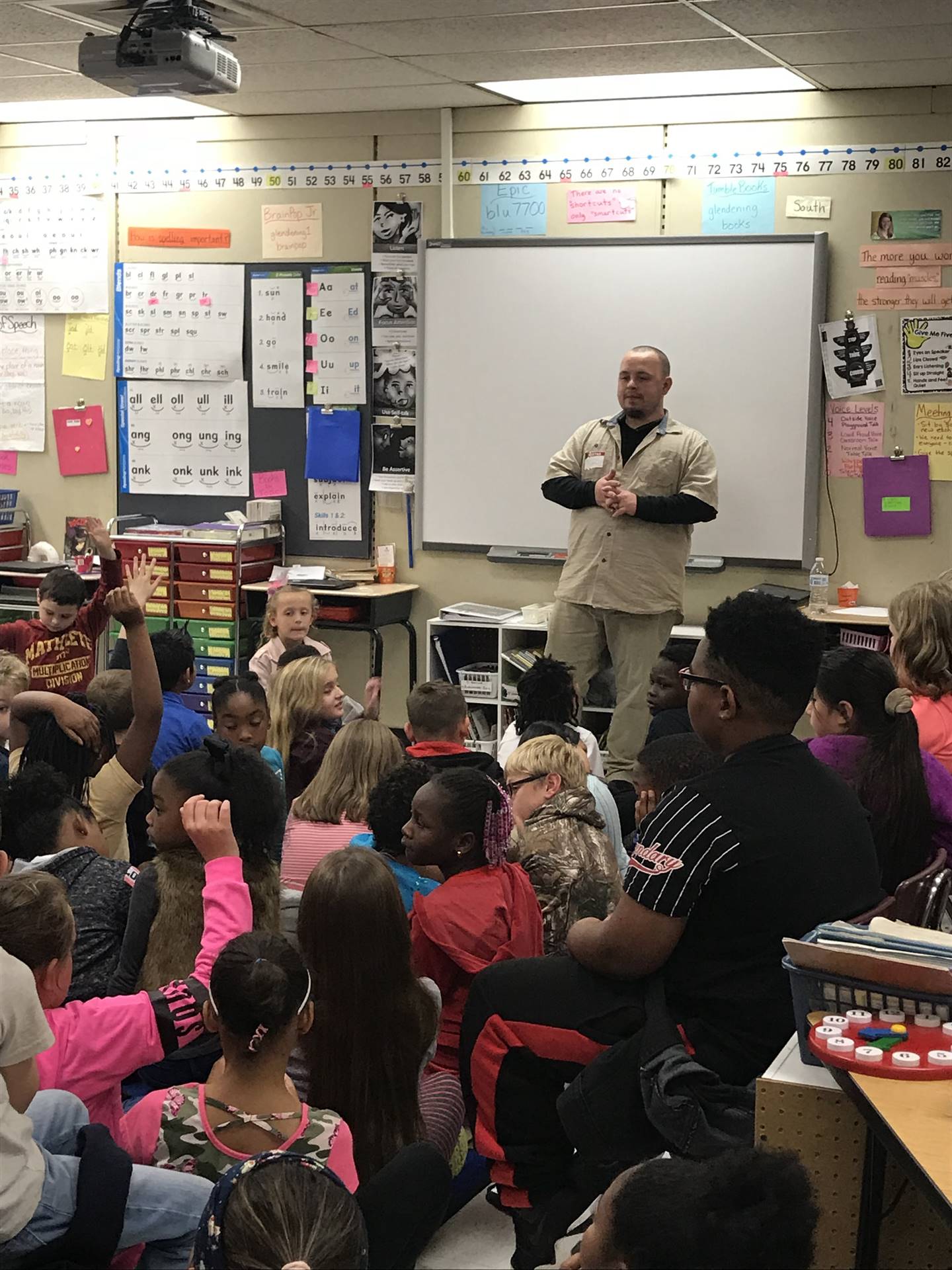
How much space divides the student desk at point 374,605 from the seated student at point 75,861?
329cm

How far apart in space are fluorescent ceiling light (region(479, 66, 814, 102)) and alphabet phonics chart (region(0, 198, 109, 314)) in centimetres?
215

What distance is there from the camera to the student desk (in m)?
6.13

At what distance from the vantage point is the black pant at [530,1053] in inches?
93.0

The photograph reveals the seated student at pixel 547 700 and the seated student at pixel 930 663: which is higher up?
the seated student at pixel 930 663

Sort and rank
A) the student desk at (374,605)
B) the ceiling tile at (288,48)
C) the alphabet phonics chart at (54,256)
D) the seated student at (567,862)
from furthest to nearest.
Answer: the alphabet phonics chart at (54,256), the student desk at (374,605), the ceiling tile at (288,48), the seated student at (567,862)

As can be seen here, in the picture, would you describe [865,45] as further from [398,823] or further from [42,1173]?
[42,1173]

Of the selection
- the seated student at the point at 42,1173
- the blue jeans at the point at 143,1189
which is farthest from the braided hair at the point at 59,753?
the blue jeans at the point at 143,1189

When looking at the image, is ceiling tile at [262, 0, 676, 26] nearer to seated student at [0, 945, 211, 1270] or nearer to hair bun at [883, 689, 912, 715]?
hair bun at [883, 689, 912, 715]

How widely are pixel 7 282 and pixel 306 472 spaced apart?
71.9 inches

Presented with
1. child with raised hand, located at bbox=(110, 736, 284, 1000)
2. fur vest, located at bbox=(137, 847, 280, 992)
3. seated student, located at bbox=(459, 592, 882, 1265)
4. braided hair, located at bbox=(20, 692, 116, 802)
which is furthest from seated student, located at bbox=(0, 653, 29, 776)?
seated student, located at bbox=(459, 592, 882, 1265)

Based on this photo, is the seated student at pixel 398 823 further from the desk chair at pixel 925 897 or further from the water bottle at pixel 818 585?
the water bottle at pixel 818 585

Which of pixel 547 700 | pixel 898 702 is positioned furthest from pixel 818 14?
pixel 898 702

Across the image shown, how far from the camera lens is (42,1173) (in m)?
1.74

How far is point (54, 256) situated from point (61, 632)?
2.65 m
